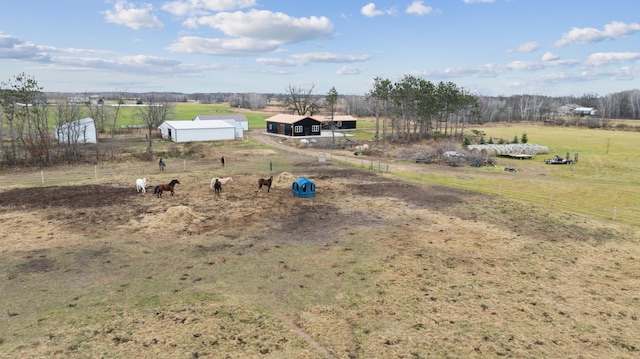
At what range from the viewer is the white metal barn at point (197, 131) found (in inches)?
2373

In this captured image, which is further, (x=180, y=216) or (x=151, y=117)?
(x=151, y=117)

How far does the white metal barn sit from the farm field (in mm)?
35076

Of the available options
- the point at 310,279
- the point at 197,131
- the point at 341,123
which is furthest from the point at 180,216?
the point at 341,123

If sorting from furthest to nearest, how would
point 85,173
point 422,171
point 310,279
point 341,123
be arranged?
1. point 341,123
2. point 422,171
3. point 85,173
4. point 310,279

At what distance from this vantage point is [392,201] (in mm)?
26047

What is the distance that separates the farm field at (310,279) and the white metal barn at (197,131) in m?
35.1

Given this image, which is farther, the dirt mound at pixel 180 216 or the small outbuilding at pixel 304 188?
the small outbuilding at pixel 304 188

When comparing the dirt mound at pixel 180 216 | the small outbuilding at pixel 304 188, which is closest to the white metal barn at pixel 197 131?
the small outbuilding at pixel 304 188

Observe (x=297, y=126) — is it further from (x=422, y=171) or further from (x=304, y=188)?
(x=304, y=188)

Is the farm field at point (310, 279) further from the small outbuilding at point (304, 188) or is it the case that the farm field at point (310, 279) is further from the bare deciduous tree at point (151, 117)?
the bare deciduous tree at point (151, 117)

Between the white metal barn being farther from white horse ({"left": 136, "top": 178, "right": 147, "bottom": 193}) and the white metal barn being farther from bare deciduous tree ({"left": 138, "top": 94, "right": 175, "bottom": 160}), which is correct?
white horse ({"left": 136, "top": 178, "right": 147, "bottom": 193})

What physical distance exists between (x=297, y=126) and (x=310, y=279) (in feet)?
189

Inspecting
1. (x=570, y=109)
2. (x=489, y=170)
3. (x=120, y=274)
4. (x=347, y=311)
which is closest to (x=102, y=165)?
(x=120, y=274)

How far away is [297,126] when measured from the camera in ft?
230
